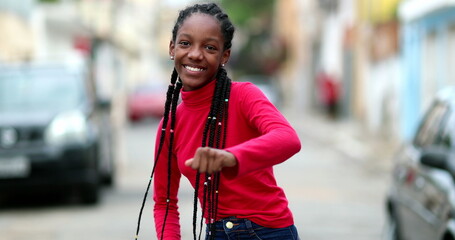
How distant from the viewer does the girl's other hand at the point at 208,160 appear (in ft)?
9.04

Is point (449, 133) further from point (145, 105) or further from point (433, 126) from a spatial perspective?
point (145, 105)

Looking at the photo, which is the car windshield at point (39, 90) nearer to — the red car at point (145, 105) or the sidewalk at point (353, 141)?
the sidewalk at point (353, 141)

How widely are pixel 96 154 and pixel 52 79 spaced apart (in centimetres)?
118

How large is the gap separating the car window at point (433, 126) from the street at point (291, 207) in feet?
6.16

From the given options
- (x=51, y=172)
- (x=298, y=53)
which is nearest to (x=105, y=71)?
(x=51, y=172)

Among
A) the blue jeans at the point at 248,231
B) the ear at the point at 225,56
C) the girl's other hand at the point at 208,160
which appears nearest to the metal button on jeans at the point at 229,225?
the blue jeans at the point at 248,231

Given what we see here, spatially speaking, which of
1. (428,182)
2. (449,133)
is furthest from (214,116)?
(449,133)

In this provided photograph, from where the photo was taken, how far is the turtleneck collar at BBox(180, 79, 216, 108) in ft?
11.3

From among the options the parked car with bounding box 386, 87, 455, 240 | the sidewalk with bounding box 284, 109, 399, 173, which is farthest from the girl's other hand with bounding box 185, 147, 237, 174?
the sidewalk with bounding box 284, 109, 399, 173

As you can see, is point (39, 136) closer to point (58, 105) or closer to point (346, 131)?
point (58, 105)

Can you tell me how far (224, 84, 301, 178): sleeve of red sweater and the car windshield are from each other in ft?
27.8

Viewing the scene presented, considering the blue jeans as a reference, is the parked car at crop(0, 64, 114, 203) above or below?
below

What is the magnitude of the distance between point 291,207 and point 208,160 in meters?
9.28

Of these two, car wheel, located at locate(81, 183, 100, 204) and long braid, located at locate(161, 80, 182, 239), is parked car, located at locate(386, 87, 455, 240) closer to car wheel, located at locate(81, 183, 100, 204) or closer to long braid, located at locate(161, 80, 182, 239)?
long braid, located at locate(161, 80, 182, 239)
